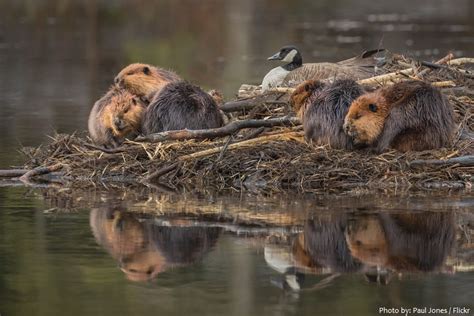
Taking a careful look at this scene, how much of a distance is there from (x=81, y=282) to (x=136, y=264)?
0.48m

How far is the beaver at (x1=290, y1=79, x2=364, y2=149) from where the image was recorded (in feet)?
34.3

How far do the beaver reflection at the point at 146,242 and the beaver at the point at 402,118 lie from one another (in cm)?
220

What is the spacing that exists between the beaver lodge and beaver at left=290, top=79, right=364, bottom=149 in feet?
0.31

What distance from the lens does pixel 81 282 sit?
713 cm

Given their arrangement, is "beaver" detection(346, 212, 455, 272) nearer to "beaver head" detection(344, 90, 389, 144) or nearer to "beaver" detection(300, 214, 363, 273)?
"beaver" detection(300, 214, 363, 273)

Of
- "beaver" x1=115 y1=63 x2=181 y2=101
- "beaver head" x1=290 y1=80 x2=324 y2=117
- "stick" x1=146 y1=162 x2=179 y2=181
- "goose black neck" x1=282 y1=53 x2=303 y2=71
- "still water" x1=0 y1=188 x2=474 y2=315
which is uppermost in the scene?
"goose black neck" x1=282 y1=53 x2=303 y2=71

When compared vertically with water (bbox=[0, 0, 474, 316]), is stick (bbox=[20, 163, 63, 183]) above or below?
above

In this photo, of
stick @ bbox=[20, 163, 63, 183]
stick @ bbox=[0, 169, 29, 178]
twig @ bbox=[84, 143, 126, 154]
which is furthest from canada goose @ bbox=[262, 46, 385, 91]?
stick @ bbox=[0, 169, 29, 178]

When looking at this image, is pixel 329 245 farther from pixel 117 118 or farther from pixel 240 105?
pixel 240 105

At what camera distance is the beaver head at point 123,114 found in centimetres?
1115

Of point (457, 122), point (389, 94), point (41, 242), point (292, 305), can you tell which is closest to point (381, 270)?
point (292, 305)

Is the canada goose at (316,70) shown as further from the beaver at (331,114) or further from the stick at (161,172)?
the stick at (161,172)

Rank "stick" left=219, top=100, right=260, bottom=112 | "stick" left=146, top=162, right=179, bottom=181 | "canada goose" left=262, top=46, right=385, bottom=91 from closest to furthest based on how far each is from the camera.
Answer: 1. "stick" left=146, top=162, right=179, bottom=181
2. "stick" left=219, top=100, right=260, bottom=112
3. "canada goose" left=262, top=46, right=385, bottom=91

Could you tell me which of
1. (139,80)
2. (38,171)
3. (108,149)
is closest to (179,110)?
(108,149)
